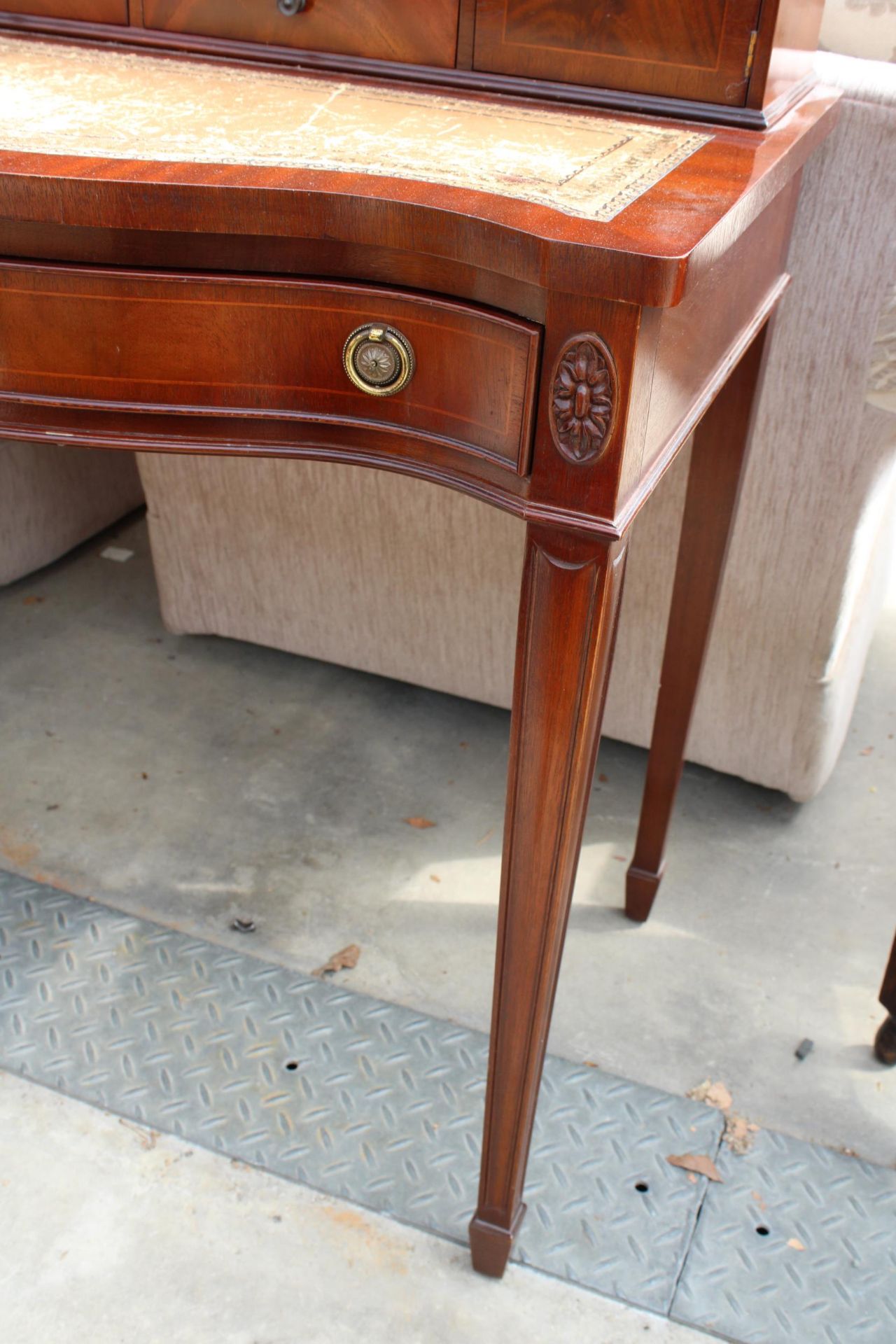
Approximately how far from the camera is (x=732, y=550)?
1.48 metres

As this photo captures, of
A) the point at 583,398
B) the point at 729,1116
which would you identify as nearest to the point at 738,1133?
the point at 729,1116

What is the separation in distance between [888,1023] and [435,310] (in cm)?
95

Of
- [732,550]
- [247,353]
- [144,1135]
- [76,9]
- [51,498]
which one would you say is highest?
[76,9]

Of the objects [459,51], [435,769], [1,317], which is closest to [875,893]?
[435,769]

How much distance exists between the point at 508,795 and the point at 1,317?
1.55ft

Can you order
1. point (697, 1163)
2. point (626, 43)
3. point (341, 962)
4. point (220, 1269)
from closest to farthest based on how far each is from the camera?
point (626, 43) → point (220, 1269) → point (697, 1163) → point (341, 962)

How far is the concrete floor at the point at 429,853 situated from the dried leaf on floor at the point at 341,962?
2 centimetres

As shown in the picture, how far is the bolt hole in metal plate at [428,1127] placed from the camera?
3.68 ft

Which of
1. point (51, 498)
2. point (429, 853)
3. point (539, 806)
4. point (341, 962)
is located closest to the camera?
point (539, 806)

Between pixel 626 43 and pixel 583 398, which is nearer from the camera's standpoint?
pixel 583 398

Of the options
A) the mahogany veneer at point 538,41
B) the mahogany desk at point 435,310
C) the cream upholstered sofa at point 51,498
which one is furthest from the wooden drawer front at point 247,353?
the cream upholstered sofa at point 51,498

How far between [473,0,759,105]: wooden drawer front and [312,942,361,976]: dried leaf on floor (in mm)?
940

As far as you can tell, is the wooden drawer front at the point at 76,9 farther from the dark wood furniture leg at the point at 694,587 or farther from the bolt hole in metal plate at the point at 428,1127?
the bolt hole in metal plate at the point at 428,1127

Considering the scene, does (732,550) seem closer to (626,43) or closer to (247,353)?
(626,43)
